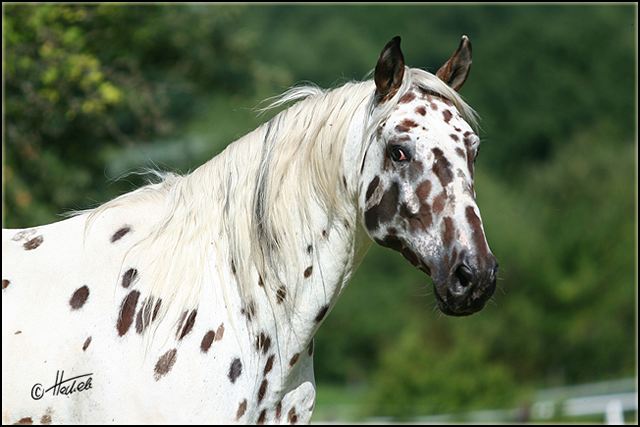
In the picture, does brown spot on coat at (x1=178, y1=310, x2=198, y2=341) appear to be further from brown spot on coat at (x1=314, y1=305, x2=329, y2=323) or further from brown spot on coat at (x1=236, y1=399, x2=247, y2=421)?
brown spot on coat at (x1=314, y1=305, x2=329, y2=323)

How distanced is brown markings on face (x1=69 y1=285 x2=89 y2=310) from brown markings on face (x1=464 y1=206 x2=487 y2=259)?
1.71 meters

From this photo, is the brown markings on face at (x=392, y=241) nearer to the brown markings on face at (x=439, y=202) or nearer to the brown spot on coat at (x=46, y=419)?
the brown markings on face at (x=439, y=202)

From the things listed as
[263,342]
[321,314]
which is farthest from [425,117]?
[263,342]

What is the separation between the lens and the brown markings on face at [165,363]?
8.71 ft

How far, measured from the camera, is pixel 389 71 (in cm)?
287

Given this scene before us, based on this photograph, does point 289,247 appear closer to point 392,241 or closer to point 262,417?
point 392,241

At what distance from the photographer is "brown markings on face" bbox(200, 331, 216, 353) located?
2.71m

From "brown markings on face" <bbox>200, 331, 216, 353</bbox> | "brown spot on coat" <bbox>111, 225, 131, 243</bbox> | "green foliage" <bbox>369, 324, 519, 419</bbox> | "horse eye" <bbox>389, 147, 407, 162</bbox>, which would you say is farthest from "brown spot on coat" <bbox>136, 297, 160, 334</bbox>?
"green foliage" <bbox>369, 324, 519, 419</bbox>

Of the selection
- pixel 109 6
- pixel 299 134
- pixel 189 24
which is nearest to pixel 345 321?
pixel 189 24

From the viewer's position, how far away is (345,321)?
35562mm

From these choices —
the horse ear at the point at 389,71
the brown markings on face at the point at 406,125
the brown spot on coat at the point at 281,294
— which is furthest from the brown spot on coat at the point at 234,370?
the horse ear at the point at 389,71

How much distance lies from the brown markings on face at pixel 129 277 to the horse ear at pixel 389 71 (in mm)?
1378

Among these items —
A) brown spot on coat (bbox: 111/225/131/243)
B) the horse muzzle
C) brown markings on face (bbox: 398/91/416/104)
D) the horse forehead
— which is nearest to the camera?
the horse muzzle

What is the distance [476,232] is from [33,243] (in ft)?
6.80
